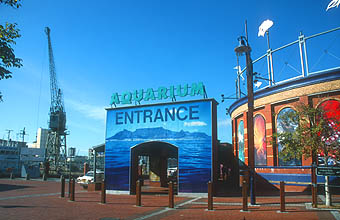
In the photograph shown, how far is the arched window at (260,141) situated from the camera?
23.5 meters

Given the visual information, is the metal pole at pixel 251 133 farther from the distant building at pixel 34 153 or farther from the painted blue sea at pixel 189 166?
the distant building at pixel 34 153

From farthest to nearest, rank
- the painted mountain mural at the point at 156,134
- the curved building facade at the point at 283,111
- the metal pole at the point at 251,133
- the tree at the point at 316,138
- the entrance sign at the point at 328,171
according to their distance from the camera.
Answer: the curved building facade at the point at 283,111
the painted mountain mural at the point at 156,134
the metal pole at the point at 251,133
the tree at the point at 316,138
the entrance sign at the point at 328,171

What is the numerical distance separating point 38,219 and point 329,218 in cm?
1097

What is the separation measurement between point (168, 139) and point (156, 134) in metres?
0.98

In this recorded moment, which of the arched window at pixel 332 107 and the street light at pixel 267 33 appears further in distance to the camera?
the street light at pixel 267 33

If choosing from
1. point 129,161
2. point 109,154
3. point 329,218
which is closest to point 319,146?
point 329,218

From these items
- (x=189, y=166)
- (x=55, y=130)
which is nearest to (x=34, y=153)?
(x=55, y=130)

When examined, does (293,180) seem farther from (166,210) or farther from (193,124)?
(166,210)

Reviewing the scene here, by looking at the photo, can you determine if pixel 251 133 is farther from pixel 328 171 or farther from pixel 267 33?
pixel 267 33

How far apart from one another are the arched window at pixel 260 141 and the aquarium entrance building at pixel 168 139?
6527mm

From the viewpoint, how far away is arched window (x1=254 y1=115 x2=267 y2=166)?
23.5 meters

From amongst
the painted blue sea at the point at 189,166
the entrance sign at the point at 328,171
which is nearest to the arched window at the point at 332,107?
the entrance sign at the point at 328,171

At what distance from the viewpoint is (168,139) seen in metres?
19.8

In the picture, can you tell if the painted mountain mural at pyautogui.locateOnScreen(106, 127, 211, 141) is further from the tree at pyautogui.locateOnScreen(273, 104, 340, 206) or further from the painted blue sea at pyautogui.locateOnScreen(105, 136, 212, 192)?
the tree at pyautogui.locateOnScreen(273, 104, 340, 206)
